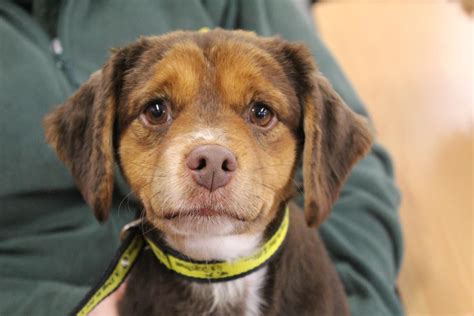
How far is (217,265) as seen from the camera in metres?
1.54

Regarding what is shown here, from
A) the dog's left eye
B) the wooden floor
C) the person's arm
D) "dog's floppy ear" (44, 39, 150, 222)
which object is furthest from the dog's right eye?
the wooden floor

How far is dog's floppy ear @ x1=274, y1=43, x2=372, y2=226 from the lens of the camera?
156 centimetres

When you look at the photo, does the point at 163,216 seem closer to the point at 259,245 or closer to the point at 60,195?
the point at 259,245

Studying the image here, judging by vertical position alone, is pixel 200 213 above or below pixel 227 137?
below

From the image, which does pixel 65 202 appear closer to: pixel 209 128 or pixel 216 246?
pixel 216 246

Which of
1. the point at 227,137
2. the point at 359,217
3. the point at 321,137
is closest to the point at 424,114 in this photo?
the point at 359,217

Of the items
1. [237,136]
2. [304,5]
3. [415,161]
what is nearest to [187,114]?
[237,136]

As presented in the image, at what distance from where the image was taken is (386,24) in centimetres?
451

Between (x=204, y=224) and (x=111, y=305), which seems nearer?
(x=204, y=224)

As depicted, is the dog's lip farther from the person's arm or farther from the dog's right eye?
the person's arm

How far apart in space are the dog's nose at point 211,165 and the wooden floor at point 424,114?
169cm

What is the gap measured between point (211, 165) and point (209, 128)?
16cm

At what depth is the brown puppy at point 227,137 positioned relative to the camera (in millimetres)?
1455

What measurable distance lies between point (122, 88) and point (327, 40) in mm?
2987
